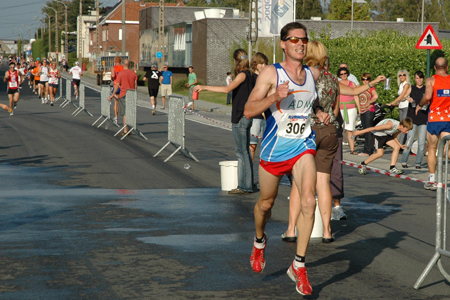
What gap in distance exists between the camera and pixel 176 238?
6727 mm

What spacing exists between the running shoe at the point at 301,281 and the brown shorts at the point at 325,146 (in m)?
1.91

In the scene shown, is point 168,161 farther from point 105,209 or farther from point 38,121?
point 38,121

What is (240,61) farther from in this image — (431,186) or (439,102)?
(431,186)

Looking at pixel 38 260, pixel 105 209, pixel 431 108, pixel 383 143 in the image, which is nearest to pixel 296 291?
pixel 38 260

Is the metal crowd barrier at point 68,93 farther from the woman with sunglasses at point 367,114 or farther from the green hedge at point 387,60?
the woman with sunglasses at point 367,114

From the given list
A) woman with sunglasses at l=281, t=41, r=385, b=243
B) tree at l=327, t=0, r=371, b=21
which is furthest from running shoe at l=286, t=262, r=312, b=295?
tree at l=327, t=0, r=371, b=21

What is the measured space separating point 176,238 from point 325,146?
182 centimetres

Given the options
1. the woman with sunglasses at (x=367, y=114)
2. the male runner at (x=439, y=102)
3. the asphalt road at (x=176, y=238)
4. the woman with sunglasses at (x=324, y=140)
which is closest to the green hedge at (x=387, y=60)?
the woman with sunglasses at (x=367, y=114)

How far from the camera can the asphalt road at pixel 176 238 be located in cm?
510

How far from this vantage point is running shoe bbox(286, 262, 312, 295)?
481cm

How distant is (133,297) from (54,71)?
27760 millimetres

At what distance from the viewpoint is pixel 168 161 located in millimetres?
13016

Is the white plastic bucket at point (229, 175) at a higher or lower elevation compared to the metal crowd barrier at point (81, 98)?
lower

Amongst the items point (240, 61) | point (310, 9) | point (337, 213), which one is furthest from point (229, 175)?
point (310, 9)
